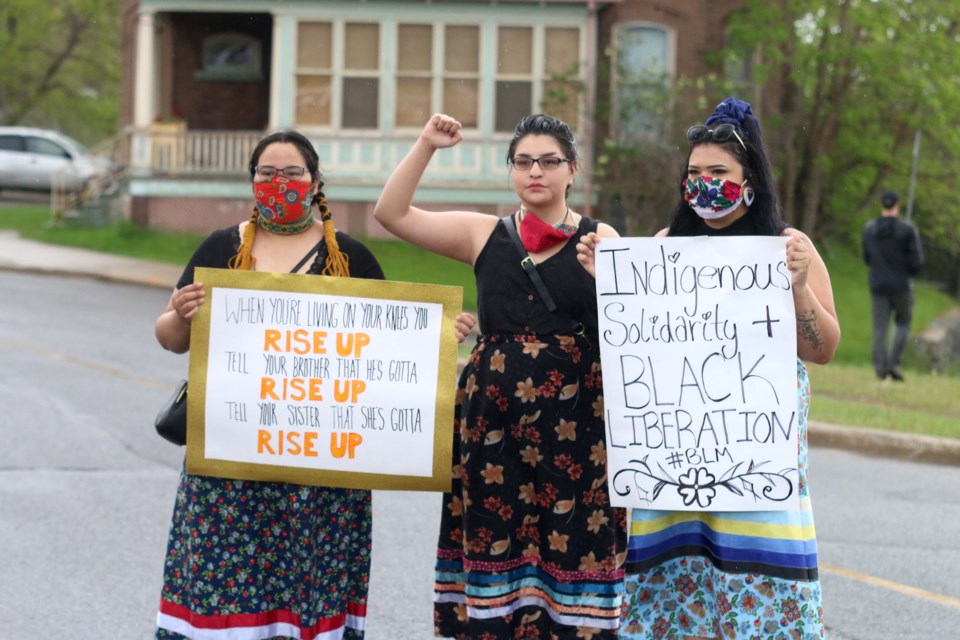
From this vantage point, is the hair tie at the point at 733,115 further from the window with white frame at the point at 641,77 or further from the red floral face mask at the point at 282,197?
the window with white frame at the point at 641,77

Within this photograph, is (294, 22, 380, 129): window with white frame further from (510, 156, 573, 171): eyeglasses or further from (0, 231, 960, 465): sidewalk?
(510, 156, 573, 171): eyeglasses

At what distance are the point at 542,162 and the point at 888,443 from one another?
7.17m

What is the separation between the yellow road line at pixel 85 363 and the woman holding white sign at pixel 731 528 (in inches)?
339

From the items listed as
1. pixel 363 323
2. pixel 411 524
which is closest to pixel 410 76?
pixel 411 524

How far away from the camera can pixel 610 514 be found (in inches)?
180

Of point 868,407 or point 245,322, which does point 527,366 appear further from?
point 868,407

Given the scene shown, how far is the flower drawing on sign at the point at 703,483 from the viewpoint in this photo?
164 inches

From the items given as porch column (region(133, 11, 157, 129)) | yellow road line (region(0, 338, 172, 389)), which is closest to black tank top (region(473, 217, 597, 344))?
yellow road line (region(0, 338, 172, 389))

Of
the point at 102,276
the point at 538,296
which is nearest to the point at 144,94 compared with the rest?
the point at 102,276

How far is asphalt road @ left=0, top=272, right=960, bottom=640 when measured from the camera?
6035mm

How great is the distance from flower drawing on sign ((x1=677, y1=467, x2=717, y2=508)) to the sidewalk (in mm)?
6990

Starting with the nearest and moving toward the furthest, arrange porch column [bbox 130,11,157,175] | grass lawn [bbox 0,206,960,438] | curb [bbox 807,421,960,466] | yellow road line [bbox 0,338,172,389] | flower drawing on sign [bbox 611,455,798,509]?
flower drawing on sign [bbox 611,455,798,509] → curb [bbox 807,421,960,466] → grass lawn [bbox 0,206,960,438] → yellow road line [bbox 0,338,172,389] → porch column [bbox 130,11,157,175]

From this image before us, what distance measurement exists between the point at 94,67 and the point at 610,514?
4323 centimetres

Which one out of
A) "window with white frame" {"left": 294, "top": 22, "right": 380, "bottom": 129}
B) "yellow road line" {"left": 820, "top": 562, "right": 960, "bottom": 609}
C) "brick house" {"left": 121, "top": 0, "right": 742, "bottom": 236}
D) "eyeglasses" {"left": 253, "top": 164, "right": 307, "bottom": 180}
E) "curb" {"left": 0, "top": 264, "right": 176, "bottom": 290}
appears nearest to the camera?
"eyeglasses" {"left": 253, "top": 164, "right": 307, "bottom": 180}
